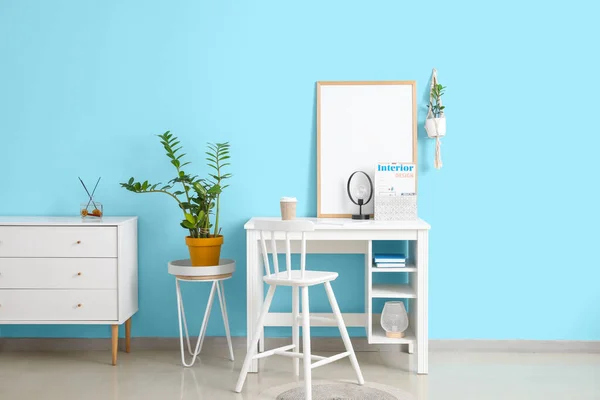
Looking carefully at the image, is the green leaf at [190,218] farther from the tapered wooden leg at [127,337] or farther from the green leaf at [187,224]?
the tapered wooden leg at [127,337]

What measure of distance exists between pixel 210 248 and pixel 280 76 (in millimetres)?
1111

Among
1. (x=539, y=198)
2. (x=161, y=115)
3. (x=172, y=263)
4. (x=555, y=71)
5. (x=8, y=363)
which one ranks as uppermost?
(x=555, y=71)

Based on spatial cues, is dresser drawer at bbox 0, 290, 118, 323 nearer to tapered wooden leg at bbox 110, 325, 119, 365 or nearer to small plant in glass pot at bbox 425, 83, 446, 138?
tapered wooden leg at bbox 110, 325, 119, 365

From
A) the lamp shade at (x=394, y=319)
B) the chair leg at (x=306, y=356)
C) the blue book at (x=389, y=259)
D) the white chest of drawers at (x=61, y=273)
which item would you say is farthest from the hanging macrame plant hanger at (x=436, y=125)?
the white chest of drawers at (x=61, y=273)

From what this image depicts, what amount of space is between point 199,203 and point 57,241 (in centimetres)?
79

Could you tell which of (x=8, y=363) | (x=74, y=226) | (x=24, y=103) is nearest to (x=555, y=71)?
(x=74, y=226)

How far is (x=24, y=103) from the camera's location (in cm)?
428

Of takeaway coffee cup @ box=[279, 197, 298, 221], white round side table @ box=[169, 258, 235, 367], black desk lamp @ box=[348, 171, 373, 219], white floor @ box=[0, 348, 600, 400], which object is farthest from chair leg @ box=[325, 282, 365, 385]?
black desk lamp @ box=[348, 171, 373, 219]

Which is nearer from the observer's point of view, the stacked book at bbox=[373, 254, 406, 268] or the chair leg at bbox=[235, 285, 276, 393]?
the chair leg at bbox=[235, 285, 276, 393]

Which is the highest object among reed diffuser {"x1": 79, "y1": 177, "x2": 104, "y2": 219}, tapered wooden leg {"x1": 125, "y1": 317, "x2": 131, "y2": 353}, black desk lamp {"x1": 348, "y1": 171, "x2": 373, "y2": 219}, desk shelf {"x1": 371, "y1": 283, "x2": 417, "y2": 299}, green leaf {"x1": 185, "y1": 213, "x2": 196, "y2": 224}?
black desk lamp {"x1": 348, "y1": 171, "x2": 373, "y2": 219}

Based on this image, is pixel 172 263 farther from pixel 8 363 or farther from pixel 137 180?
pixel 8 363

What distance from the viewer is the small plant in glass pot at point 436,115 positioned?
13.4 feet

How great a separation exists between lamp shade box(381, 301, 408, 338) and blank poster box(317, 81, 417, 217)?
0.62 metres

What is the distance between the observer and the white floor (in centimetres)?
344
